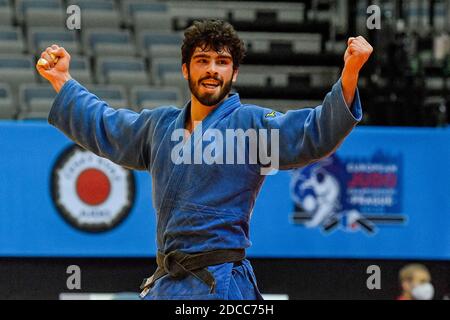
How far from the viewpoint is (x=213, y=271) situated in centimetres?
323

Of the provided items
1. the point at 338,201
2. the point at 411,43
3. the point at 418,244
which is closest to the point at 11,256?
the point at 338,201

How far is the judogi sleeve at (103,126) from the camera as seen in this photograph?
3.43 meters

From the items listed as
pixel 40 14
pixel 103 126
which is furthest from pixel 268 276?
pixel 103 126

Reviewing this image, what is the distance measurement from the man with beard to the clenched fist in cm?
29

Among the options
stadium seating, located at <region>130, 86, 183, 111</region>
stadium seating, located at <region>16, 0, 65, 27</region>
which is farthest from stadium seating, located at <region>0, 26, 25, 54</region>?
stadium seating, located at <region>130, 86, 183, 111</region>

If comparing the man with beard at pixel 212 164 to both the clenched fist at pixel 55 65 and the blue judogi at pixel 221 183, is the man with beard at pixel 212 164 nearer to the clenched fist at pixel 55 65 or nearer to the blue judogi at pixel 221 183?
the blue judogi at pixel 221 183

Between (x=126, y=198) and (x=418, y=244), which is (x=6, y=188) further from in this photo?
(x=418, y=244)

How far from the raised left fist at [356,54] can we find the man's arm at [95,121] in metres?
0.70

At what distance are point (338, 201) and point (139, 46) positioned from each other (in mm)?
3335

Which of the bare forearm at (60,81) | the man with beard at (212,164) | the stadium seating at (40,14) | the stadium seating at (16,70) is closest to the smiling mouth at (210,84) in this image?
the man with beard at (212,164)

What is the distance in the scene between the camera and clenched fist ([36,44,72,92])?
3471mm

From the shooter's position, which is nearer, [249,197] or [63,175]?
[249,197]

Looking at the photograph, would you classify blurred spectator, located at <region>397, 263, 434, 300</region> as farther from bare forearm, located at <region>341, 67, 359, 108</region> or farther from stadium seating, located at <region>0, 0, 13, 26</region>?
bare forearm, located at <region>341, 67, 359, 108</region>
